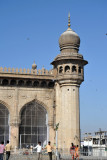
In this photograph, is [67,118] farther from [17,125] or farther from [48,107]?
[17,125]

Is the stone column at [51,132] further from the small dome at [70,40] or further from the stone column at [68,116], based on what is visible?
the small dome at [70,40]

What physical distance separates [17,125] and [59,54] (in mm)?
6190

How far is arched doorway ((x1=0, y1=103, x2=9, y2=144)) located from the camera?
23062 mm

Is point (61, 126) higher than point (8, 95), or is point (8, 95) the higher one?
point (8, 95)

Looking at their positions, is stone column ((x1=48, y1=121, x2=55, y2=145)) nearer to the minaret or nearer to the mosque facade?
the mosque facade

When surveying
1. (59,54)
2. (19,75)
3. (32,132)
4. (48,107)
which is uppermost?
(59,54)

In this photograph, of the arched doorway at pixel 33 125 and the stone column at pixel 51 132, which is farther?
the stone column at pixel 51 132

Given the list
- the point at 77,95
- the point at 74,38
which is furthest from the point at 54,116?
the point at 74,38

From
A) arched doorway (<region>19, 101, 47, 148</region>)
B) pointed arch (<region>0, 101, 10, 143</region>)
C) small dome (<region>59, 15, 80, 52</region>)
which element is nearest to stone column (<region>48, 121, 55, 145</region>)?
arched doorway (<region>19, 101, 47, 148</region>)

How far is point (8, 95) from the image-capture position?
2345 cm

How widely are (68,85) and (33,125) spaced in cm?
400

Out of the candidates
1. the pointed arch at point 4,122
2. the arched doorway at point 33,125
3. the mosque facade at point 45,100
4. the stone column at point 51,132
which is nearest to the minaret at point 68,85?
the mosque facade at point 45,100

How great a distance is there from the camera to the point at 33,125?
932 inches

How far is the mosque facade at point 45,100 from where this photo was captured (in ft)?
75.3
